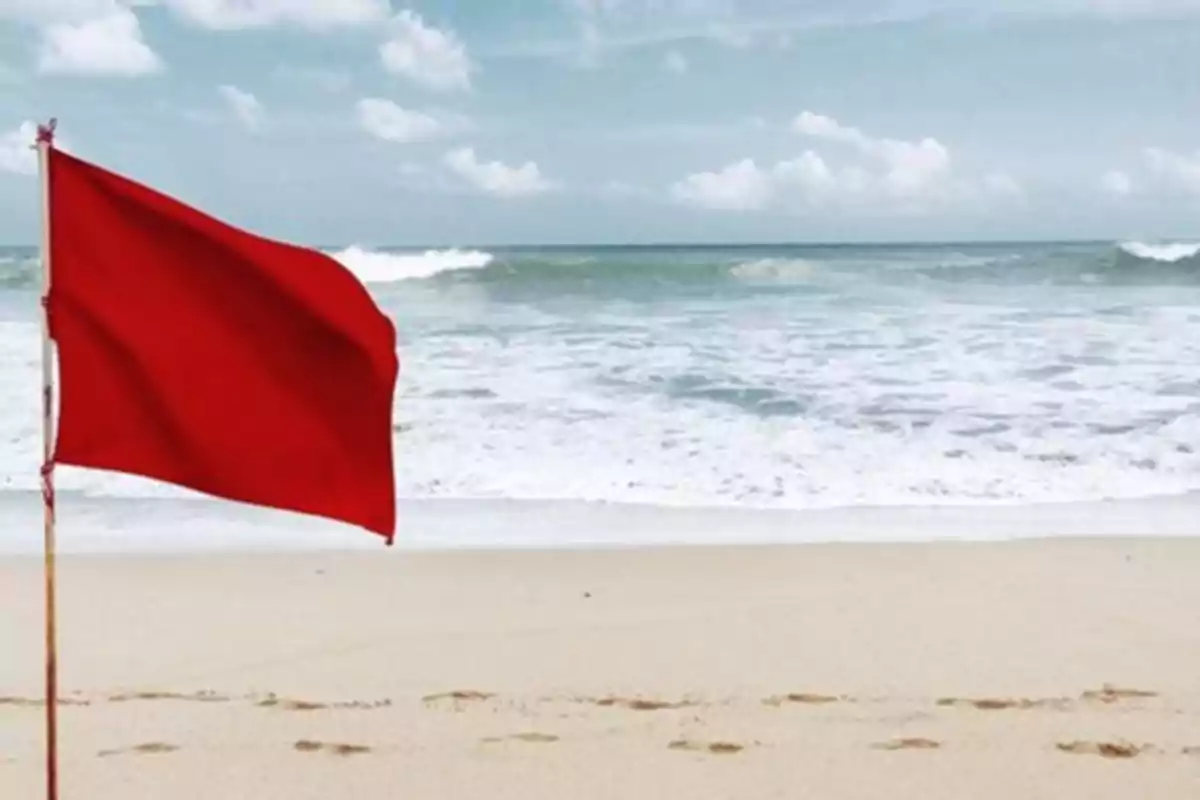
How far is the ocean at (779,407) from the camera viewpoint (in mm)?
9703

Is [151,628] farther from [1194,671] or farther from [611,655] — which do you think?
[1194,671]

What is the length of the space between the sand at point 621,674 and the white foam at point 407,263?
29.1m

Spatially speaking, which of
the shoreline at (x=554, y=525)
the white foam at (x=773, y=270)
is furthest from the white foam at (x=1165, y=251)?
the shoreline at (x=554, y=525)

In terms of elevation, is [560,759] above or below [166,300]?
below

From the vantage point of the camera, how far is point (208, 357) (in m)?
3.26

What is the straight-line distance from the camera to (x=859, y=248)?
6391cm

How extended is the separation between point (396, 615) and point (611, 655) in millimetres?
1154

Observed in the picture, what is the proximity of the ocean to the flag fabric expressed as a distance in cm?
494

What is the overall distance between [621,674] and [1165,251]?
126 ft

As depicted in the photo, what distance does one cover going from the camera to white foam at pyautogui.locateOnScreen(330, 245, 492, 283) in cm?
3716

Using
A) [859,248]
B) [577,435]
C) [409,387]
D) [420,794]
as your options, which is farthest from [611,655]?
[859,248]

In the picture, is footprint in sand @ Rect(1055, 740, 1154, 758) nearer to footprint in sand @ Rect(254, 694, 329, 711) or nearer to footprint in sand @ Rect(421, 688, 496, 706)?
footprint in sand @ Rect(421, 688, 496, 706)

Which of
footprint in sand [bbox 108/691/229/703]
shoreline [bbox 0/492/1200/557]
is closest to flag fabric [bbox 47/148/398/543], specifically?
footprint in sand [bbox 108/691/229/703]

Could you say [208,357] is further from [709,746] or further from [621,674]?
[621,674]
